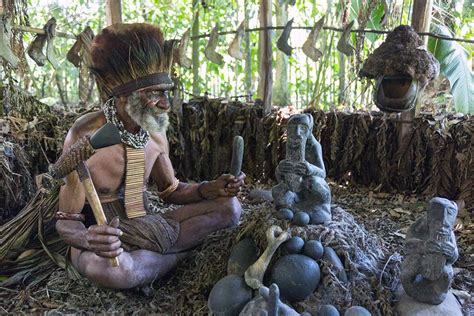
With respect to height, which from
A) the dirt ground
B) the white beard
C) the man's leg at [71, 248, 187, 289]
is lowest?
the dirt ground

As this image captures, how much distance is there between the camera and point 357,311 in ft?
6.34

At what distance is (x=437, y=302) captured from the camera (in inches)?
79.7

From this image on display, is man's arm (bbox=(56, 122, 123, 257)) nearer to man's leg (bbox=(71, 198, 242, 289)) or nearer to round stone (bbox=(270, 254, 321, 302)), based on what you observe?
man's leg (bbox=(71, 198, 242, 289))

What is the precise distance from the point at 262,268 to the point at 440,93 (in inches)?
161

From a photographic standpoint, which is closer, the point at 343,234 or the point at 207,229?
the point at 343,234

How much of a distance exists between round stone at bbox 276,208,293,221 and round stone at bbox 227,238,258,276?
0.66 feet

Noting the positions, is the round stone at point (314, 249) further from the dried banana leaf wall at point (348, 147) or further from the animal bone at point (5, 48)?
the animal bone at point (5, 48)

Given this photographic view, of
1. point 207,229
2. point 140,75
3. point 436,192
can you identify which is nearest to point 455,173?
point 436,192

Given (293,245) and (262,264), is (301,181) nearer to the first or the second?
(293,245)

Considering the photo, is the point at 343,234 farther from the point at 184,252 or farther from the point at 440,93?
the point at 440,93

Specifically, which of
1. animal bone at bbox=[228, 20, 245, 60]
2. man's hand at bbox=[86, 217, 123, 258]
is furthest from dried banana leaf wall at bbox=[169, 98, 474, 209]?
man's hand at bbox=[86, 217, 123, 258]

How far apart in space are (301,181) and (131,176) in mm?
831

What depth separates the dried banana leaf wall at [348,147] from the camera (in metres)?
3.56

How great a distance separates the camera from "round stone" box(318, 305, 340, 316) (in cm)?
192
